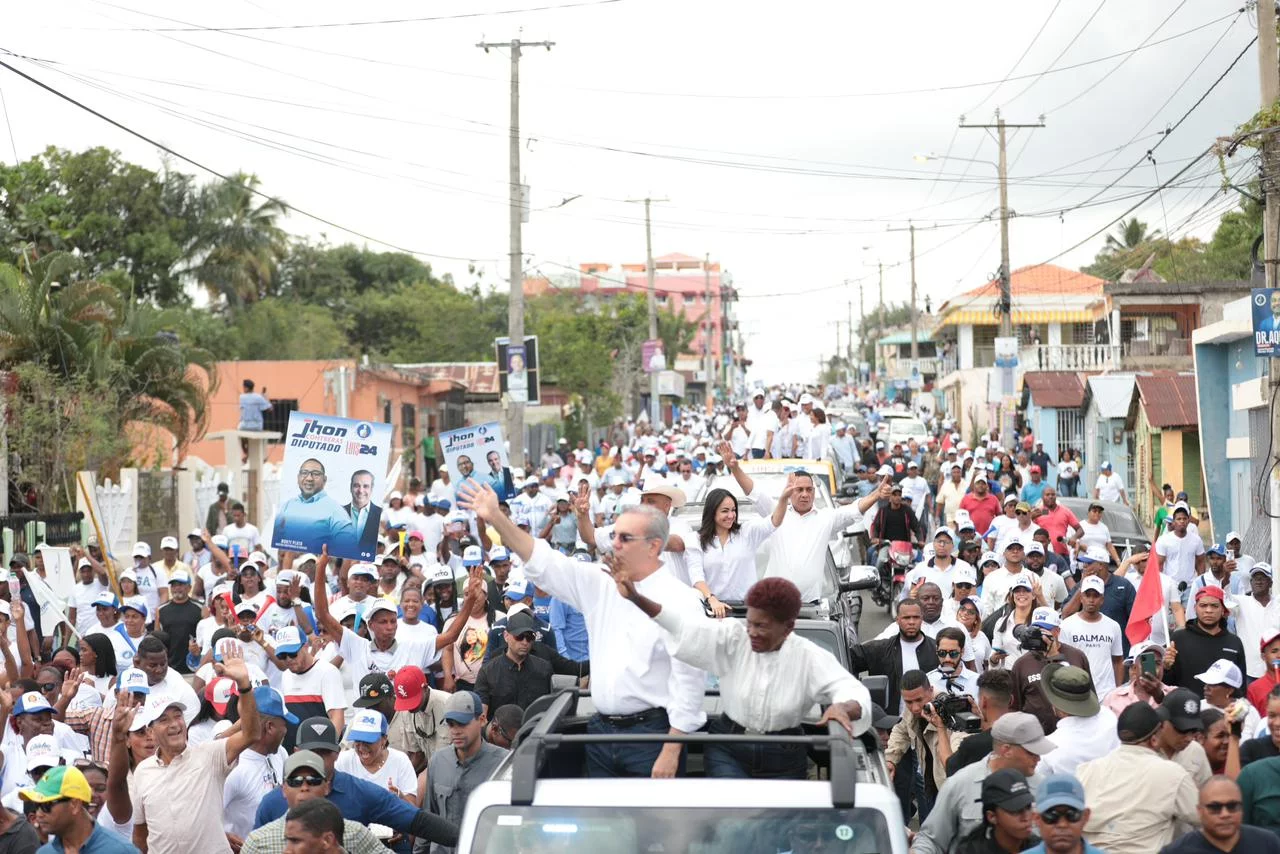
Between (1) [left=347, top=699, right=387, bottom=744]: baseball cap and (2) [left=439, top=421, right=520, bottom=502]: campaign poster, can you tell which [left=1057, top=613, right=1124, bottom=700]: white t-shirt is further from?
(2) [left=439, top=421, right=520, bottom=502]: campaign poster

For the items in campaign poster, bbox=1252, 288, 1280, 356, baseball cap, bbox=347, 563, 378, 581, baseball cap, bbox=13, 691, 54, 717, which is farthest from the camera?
campaign poster, bbox=1252, 288, 1280, 356

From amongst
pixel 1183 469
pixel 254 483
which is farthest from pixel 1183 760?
pixel 254 483

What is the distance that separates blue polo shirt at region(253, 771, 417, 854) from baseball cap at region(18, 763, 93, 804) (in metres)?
0.83

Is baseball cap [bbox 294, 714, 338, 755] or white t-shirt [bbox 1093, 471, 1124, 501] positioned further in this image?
white t-shirt [bbox 1093, 471, 1124, 501]

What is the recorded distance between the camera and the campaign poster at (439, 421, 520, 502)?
698 inches

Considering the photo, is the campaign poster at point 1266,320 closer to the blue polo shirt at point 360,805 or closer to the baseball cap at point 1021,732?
the baseball cap at point 1021,732

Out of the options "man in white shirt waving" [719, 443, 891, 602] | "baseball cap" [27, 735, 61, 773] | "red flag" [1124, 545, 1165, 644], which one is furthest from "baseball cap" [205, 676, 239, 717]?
"red flag" [1124, 545, 1165, 644]

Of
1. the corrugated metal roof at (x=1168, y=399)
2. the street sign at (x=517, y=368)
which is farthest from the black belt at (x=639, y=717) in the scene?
the corrugated metal roof at (x=1168, y=399)

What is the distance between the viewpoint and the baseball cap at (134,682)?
8.22 metres

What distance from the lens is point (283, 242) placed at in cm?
5972

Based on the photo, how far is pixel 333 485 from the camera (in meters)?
12.5

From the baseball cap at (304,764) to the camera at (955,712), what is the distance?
3417mm

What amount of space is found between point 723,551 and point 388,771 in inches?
105

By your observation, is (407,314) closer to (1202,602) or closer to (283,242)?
(283,242)
